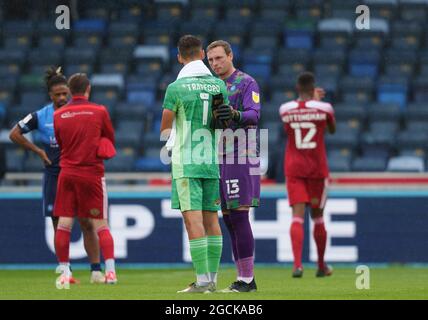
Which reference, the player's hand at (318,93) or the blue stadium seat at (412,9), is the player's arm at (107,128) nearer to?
Answer: the player's hand at (318,93)

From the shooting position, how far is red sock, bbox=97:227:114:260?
11688mm

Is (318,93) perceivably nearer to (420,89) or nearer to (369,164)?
(369,164)

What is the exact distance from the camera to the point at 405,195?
15117 mm

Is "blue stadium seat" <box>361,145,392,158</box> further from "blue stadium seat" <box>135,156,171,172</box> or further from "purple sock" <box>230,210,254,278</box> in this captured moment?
"purple sock" <box>230,210,254,278</box>

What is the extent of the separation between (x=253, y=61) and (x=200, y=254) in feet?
34.8

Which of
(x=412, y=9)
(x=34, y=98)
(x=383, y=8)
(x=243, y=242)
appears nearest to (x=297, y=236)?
(x=243, y=242)

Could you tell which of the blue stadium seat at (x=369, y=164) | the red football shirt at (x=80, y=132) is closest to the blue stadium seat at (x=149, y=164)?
the blue stadium seat at (x=369, y=164)

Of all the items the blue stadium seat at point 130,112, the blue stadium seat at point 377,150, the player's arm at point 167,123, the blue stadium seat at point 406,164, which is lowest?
the blue stadium seat at point 406,164

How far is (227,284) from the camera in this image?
1218cm

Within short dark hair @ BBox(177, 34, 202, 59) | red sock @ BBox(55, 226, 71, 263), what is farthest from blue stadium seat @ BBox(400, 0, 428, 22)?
short dark hair @ BBox(177, 34, 202, 59)

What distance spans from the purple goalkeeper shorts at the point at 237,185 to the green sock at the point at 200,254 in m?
0.56

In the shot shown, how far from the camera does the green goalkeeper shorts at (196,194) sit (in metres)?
9.67

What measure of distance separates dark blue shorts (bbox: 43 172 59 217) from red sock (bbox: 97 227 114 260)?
135cm
